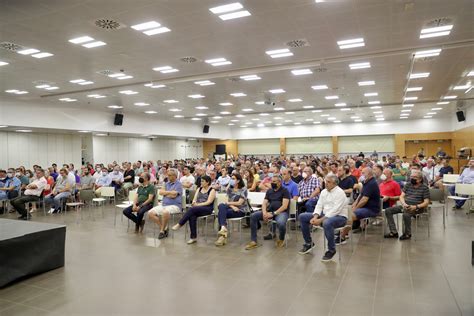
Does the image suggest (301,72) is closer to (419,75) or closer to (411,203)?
(419,75)

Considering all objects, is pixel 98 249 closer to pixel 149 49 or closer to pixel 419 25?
pixel 149 49

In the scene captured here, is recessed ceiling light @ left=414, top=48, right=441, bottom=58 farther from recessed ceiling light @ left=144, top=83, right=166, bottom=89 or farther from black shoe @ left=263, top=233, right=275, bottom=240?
recessed ceiling light @ left=144, top=83, right=166, bottom=89

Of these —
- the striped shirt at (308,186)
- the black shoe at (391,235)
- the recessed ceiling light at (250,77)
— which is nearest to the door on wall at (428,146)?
the recessed ceiling light at (250,77)

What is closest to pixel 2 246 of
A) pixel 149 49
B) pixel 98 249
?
pixel 98 249

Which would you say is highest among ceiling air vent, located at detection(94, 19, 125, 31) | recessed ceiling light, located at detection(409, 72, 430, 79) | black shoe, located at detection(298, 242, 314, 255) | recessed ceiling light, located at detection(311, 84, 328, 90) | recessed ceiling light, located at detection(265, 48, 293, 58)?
recessed ceiling light, located at detection(311, 84, 328, 90)

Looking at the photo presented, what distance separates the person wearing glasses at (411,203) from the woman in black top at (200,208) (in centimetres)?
354

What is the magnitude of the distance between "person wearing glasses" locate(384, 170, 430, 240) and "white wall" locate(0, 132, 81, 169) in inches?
680

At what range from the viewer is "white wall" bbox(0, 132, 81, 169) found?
52.6 feet

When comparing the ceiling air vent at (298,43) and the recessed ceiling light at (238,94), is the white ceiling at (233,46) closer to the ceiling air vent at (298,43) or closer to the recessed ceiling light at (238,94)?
the ceiling air vent at (298,43)

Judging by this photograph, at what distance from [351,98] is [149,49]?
1087 cm

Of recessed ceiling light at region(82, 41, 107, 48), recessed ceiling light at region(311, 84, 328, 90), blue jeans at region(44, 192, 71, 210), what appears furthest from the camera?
recessed ceiling light at region(311, 84, 328, 90)

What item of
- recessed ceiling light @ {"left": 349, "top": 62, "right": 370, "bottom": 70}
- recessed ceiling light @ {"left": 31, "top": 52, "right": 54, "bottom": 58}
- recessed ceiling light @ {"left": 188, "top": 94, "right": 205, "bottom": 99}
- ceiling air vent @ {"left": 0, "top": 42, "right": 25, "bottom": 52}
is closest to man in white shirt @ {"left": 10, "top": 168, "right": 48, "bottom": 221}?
recessed ceiling light @ {"left": 31, "top": 52, "right": 54, "bottom": 58}

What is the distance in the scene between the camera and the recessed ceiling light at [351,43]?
7586 millimetres

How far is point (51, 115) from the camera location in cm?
1546
